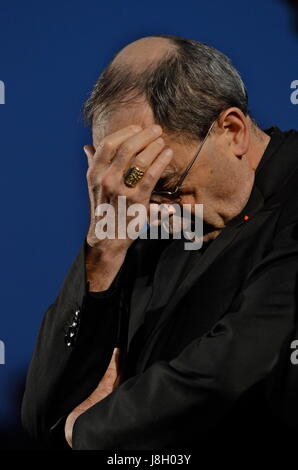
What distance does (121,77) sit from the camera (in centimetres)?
141

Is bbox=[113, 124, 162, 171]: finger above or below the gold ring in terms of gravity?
above

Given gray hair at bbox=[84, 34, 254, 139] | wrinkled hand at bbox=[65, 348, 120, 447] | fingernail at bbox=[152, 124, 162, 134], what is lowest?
wrinkled hand at bbox=[65, 348, 120, 447]

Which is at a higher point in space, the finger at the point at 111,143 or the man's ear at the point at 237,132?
the man's ear at the point at 237,132

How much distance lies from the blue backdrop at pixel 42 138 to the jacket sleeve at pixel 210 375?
0.88m

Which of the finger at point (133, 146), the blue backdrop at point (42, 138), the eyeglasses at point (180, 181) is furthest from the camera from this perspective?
the blue backdrop at point (42, 138)

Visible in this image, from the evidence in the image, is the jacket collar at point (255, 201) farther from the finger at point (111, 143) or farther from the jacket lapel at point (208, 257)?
the finger at point (111, 143)

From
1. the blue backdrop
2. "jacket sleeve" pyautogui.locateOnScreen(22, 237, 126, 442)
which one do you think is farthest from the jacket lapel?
the blue backdrop

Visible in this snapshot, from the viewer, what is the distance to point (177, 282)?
63.2 inches

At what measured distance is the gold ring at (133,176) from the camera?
133cm

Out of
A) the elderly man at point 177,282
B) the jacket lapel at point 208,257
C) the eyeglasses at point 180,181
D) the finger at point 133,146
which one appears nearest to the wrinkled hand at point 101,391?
the elderly man at point 177,282

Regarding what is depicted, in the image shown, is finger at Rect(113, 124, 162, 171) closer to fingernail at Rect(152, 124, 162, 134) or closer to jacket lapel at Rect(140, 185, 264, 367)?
fingernail at Rect(152, 124, 162, 134)

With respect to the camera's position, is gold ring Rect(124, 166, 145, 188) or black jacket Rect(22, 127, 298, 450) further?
gold ring Rect(124, 166, 145, 188)

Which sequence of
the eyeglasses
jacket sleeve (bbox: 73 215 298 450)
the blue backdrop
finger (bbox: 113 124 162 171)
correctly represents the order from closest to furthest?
jacket sleeve (bbox: 73 215 298 450) → finger (bbox: 113 124 162 171) → the eyeglasses → the blue backdrop

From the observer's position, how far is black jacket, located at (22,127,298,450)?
1209mm
